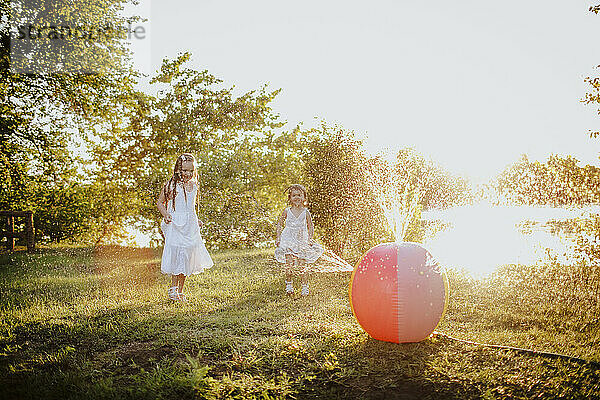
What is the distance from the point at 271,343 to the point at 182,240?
3.07 m

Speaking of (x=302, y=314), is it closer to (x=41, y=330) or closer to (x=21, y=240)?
(x=41, y=330)

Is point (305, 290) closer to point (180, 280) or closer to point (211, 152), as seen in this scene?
point (180, 280)

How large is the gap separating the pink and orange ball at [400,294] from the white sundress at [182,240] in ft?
11.3

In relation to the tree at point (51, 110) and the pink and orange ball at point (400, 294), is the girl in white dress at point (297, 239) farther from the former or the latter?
the tree at point (51, 110)

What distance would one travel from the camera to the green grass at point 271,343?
442 cm

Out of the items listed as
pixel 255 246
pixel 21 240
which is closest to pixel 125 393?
pixel 255 246

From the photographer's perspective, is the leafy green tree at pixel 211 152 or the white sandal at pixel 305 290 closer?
the white sandal at pixel 305 290

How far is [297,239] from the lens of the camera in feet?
28.8

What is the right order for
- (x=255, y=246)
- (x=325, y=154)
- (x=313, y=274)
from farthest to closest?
(x=255, y=246), (x=325, y=154), (x=313, y=274)

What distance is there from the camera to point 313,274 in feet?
33.9

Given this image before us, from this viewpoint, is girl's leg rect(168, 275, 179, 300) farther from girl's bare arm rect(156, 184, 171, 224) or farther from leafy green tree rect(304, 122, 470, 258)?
leafy green tree rect(304, 122, 470, 258)

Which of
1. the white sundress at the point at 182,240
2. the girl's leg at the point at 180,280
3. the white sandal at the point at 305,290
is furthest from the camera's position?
the white sandal at the point at 305,290

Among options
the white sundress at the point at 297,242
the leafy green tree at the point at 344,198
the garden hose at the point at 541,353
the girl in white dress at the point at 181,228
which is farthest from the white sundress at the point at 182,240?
the leafy green tree at the point at 344,198

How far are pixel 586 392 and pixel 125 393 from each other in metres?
4.10
